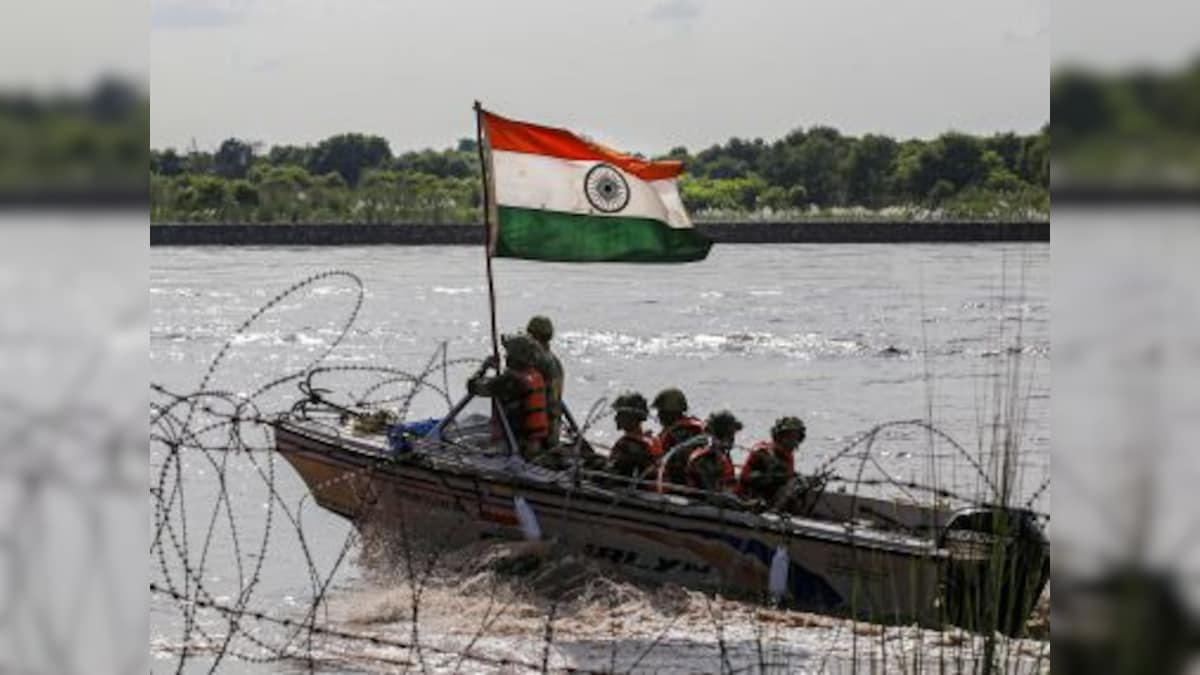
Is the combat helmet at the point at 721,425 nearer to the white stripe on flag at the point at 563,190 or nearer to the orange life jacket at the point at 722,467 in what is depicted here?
the orange life jacket at the point at 722,467

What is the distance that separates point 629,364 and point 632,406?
34.2 m

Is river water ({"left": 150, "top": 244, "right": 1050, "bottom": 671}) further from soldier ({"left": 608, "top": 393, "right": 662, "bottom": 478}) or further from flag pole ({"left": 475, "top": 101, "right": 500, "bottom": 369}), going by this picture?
flag pole ({"left": 475, "top": 101, "right": 500, "bottom": 369})

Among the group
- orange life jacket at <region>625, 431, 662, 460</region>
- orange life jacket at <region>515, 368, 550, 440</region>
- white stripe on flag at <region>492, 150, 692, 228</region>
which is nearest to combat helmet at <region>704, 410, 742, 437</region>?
orange life jacket at <region>625, 431, 662, 460</region>

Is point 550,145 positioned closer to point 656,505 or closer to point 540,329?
point 540,329

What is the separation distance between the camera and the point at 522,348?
14.9 meters

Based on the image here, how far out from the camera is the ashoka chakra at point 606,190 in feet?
54.1

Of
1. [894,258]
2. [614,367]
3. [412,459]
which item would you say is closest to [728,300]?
[614,367]

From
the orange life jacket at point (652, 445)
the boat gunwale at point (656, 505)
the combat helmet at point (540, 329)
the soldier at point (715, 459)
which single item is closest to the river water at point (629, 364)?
the boat gunwale at point (656, 505)

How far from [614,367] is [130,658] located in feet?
148

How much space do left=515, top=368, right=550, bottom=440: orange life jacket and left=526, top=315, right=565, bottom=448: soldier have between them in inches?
2.3

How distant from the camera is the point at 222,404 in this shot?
36844mm

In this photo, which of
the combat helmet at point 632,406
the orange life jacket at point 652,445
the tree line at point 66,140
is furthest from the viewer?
the orange life jacket at point 652,445

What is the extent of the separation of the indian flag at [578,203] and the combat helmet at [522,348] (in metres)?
1.54

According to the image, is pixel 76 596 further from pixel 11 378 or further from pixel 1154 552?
pixel 1154 552
